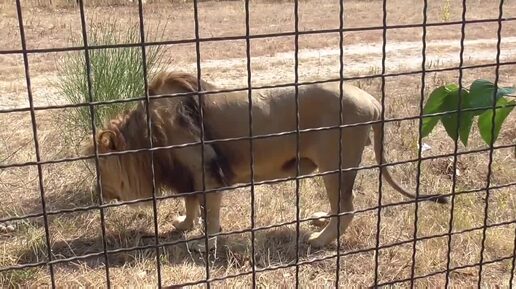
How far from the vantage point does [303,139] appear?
4488mm

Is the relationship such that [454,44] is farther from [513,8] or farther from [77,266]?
[77,266]

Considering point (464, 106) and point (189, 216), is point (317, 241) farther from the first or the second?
point (464, 106)

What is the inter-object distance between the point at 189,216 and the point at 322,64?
18.9 feet

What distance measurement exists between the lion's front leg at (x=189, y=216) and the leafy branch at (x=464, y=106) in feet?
7.18

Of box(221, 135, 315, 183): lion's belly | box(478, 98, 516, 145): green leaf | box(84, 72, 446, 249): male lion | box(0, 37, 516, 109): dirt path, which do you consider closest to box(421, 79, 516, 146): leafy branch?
box(478, 98, 516, 145): green leaf

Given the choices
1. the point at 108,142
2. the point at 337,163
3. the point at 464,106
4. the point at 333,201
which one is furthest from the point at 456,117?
the point at 108,142

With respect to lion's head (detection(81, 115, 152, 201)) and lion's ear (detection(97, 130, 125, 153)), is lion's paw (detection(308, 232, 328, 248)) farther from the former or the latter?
lion's ear (detection(97, 130, 125, 153))

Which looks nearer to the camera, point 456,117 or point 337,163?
point 456,117

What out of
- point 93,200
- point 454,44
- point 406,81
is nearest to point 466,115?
point 93,200

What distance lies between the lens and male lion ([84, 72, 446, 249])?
169 inches

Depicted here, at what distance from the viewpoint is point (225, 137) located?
4445mm

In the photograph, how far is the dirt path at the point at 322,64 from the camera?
8289mm

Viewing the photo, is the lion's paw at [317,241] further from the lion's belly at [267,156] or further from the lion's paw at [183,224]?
the lion's paw at [183,224]

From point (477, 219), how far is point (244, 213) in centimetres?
146
